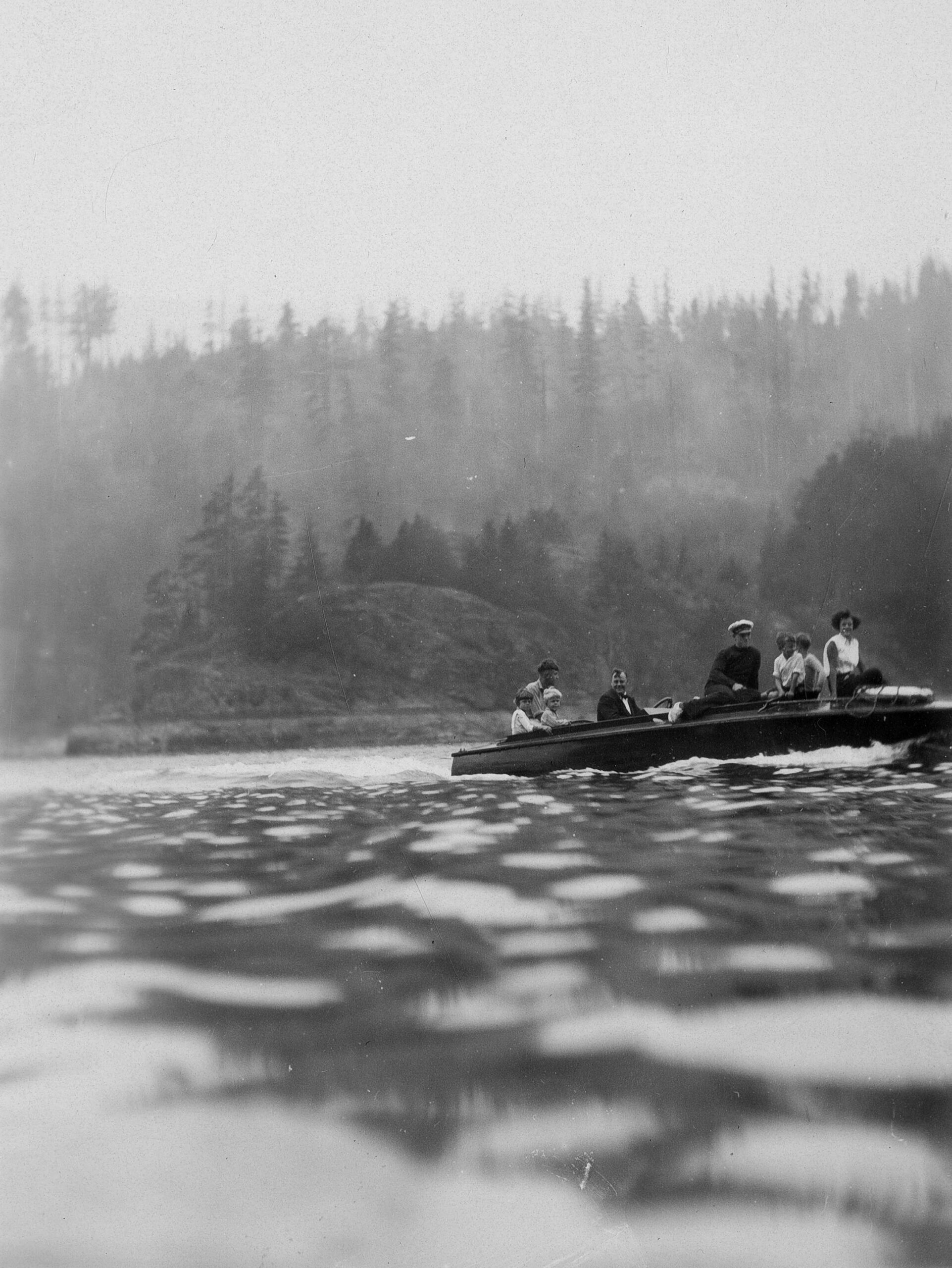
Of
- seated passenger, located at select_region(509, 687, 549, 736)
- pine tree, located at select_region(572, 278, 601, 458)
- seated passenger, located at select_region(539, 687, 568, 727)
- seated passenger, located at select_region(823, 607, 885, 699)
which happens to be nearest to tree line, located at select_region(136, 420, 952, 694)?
seated passenger, located at select_region(823, 607, 885, 699)

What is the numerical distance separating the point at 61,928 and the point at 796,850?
2837 millimetres

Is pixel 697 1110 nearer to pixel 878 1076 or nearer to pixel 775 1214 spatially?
pixel 775 1214

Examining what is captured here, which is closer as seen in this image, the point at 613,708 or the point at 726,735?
the point at 726,735

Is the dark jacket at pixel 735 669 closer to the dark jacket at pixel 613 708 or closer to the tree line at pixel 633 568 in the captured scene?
the dark jacket at pixel 613 708

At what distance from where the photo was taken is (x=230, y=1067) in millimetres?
2410

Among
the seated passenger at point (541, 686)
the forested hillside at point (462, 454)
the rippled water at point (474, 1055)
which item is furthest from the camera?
the seated passenger at point (541, 686)

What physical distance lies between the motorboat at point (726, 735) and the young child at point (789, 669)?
758 millimetres

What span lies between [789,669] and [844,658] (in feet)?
2.10

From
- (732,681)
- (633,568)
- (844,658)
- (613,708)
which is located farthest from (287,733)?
(633,568)

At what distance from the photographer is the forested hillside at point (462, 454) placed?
498 cm

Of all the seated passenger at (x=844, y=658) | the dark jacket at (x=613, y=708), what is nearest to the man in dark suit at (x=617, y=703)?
the dark jacket at (x=613, y=708)

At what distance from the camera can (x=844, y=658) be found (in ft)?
26.2

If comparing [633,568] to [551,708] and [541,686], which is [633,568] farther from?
[551,708]

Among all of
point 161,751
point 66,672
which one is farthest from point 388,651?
point 66,672
